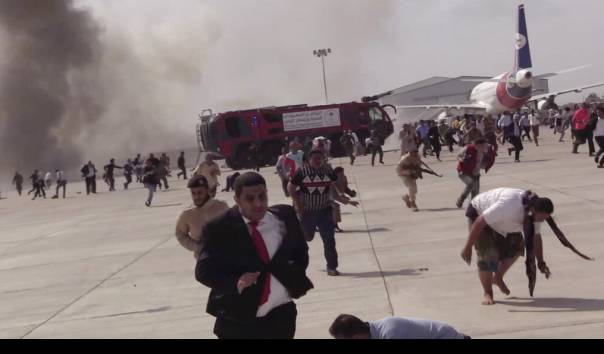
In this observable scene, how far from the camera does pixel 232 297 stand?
13.4 ft

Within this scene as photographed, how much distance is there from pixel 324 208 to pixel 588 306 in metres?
3.46

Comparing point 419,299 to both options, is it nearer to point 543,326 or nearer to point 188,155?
point 543,326

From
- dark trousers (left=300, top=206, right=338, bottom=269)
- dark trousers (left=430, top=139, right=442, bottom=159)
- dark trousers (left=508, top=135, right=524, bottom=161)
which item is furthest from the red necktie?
dark trousers (left=430, top=139, right=442, bottom=159)

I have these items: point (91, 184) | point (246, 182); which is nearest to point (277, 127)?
point (91, 184)

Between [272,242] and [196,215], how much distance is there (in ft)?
8.94

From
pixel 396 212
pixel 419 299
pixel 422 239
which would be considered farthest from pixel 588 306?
pixel 396 212

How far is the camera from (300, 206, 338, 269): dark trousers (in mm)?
9586

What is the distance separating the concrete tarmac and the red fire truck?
19983mm

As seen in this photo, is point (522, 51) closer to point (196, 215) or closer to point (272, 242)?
point (196, 215)

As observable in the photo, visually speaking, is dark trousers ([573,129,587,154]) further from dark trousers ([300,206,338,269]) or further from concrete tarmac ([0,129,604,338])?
dark trousers ([300,206,338,269])

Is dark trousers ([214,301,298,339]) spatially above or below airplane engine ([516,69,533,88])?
below

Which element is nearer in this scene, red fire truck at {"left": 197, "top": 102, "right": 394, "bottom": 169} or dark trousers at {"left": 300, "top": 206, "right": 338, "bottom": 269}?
dark trousers at {"left": 300, "top": 206, "right": 338, "bottom": 269}

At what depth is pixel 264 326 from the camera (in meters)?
4.14

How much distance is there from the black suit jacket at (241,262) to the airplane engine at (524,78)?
144ft
